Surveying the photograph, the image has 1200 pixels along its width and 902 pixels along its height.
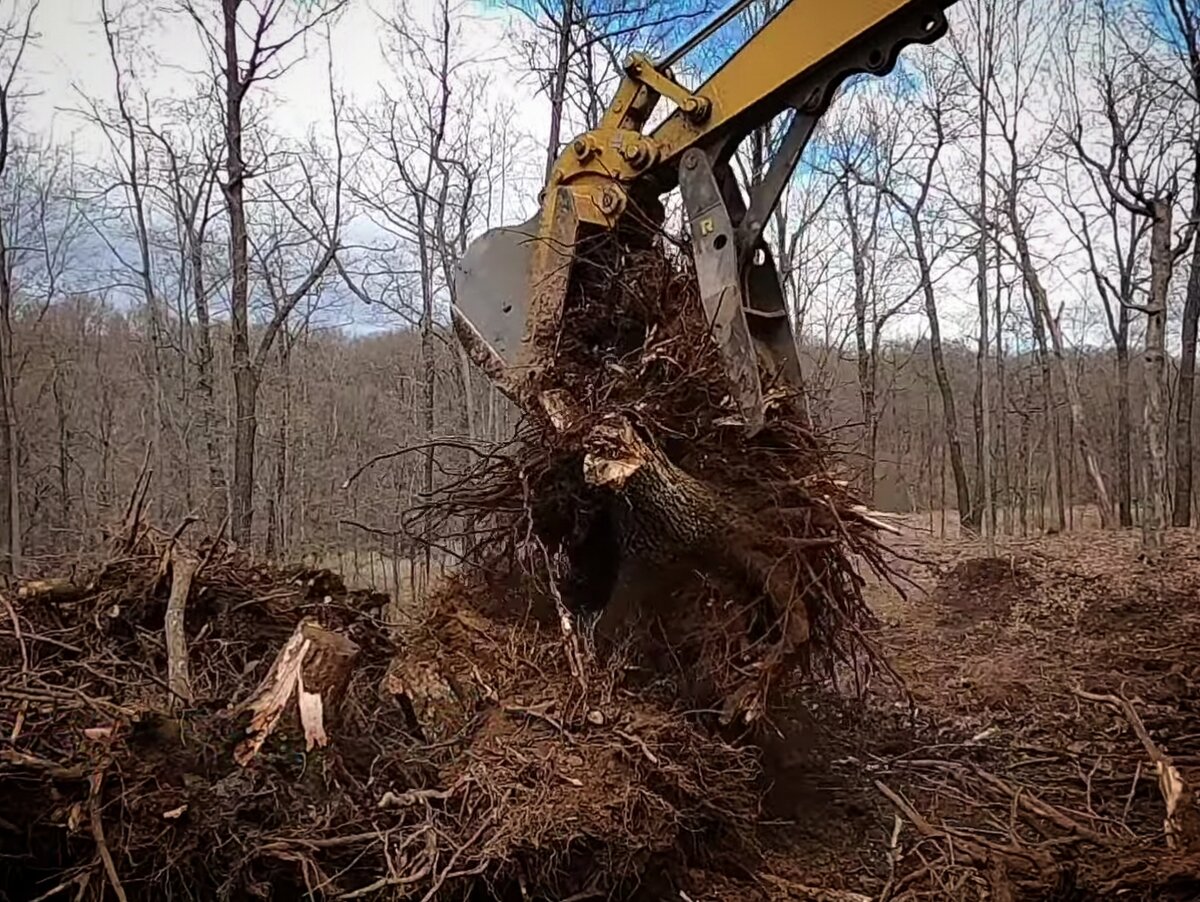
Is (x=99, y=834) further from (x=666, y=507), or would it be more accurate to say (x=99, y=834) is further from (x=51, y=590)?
(x=666, y=507)

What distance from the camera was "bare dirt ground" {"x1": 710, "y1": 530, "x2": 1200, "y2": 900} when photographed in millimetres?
3055

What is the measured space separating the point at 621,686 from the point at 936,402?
2699cm

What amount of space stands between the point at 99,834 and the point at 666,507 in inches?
91.0

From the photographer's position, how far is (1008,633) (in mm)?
7914

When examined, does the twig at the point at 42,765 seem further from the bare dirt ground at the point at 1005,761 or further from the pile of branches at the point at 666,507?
the bare dirt ground at the point at 1005,761

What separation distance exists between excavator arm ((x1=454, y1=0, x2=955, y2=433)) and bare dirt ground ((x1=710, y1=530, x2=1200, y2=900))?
1259 mm

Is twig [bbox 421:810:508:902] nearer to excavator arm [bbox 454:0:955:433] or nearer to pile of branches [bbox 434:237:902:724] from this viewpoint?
pile of branches [bbox 434:237:902:724]

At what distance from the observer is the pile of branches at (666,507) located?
13.1 feet

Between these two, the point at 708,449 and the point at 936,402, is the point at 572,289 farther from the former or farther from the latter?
the point at 936,402

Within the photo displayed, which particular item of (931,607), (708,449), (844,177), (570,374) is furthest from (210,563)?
(844,177)

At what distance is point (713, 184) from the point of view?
13.7 feet

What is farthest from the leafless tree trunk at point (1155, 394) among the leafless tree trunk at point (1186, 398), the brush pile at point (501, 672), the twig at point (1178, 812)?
the twig at point (1178, 812)

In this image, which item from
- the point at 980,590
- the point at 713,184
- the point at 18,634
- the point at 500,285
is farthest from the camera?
the point at 980,590

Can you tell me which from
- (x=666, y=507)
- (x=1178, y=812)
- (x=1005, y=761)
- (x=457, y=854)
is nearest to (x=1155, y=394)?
(x=1005, y=761)
